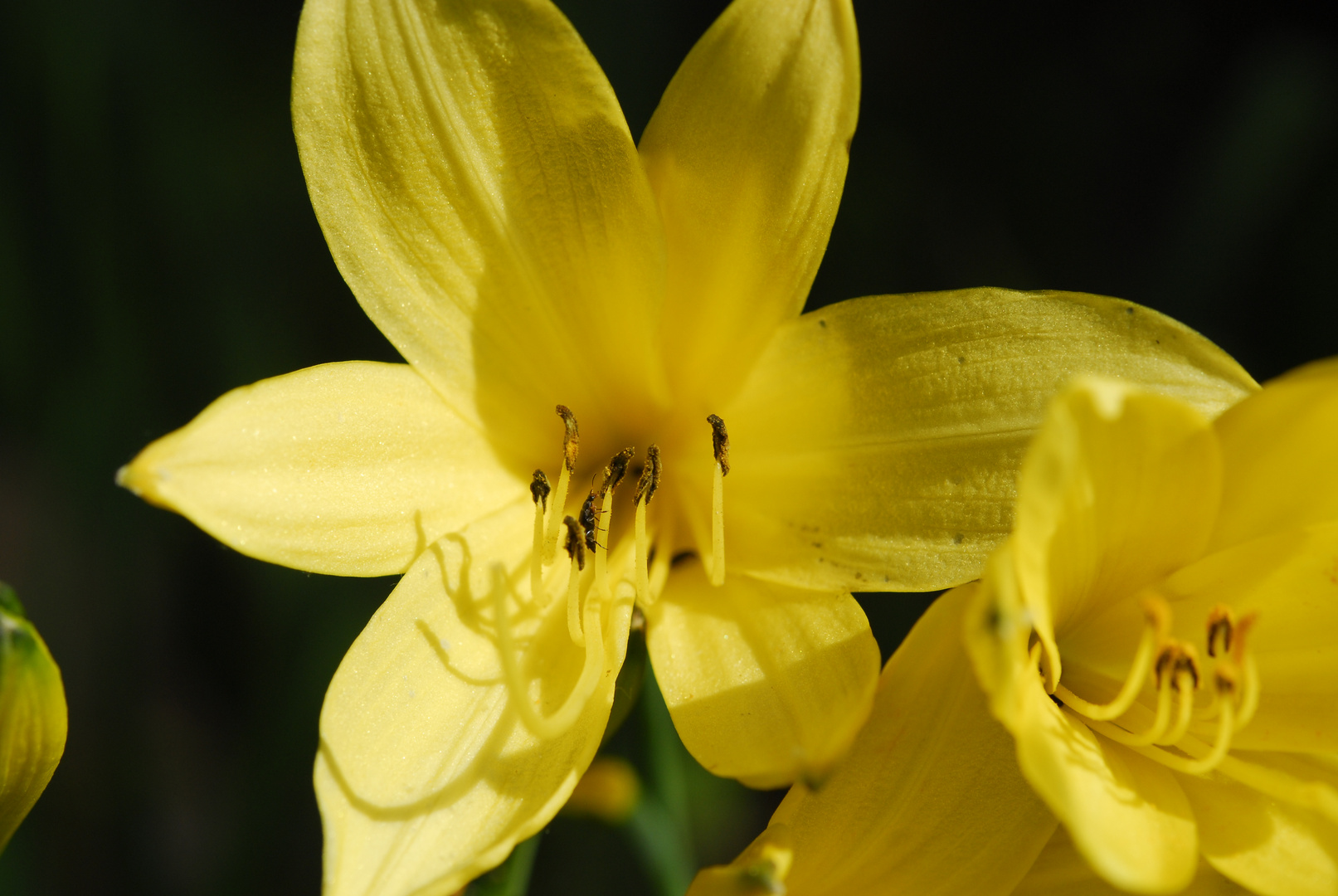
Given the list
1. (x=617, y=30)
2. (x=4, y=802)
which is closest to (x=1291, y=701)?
(x=4, y=802)

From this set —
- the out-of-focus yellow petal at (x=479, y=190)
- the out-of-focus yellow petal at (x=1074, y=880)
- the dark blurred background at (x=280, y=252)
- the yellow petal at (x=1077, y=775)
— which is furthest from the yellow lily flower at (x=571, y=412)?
the dark blurred background at (x=280, y=252)

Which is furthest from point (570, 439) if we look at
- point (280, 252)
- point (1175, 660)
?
point (280, 252)

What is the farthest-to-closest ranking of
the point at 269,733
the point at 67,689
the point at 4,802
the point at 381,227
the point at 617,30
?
the point at 67,689, the point at 617,30, the point at 269,733, the point at 381,227, the point at 4,802

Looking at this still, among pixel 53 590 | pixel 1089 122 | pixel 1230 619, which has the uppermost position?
pixel 1089 122

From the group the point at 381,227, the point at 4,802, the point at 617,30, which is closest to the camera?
the point at 4,802

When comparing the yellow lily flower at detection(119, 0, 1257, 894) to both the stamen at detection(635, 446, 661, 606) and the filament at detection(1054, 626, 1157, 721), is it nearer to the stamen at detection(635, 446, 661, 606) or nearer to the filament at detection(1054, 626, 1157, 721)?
the stamen at detection(635, 446, 661, 606)

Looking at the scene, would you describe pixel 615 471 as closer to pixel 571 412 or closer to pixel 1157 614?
pixel 571 412

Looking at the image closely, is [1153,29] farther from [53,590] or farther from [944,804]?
[53,590]
